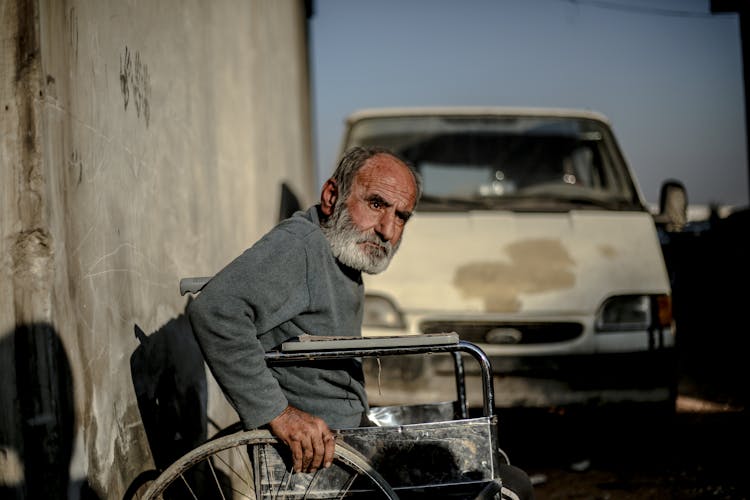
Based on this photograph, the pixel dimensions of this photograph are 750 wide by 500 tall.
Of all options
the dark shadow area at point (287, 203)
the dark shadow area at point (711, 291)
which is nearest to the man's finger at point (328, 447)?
the dark shadow area at point (287, 203)

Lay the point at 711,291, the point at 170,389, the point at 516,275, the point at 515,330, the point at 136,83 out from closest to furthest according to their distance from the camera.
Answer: the point at 136,83 → the point at 170,389 → the point at 515,330 → the point at 516,275 → the point at 711,291

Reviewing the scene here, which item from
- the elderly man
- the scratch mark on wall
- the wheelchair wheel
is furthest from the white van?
the wheelchair wheel

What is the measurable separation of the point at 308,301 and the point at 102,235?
2.21 ft

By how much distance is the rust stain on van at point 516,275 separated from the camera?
4.34 metres

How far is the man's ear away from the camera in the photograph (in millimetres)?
2318

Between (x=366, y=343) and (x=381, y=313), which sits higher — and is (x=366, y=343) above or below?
above

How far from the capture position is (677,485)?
13.3 ft

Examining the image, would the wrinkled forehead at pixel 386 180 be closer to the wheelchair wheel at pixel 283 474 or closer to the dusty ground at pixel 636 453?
the wheelchair wheel at pixel 283 474

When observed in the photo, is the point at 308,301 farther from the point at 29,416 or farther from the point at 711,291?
the point at 711,291

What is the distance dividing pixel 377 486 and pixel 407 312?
248 cm

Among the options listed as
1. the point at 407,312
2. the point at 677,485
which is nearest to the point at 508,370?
the point at 407,312

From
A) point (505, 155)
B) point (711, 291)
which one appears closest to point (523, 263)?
point (505, 155)

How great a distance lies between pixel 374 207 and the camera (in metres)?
2.28

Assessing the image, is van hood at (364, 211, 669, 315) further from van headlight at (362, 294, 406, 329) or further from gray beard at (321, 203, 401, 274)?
gray beard at (321, 203, 401, 274)
